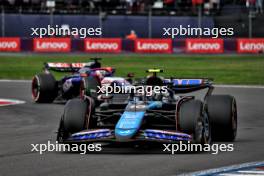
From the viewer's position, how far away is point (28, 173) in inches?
418

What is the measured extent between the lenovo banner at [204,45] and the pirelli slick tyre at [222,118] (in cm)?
3186

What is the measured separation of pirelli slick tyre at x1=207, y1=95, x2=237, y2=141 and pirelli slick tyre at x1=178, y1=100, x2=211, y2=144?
0.96 metres

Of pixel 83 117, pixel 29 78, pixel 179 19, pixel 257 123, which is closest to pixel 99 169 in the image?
pixel 83 117

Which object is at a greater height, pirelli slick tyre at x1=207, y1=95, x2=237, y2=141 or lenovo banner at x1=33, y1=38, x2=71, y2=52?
pirelli slick tyre at x1=207, y1=95, x2=237, y2=141

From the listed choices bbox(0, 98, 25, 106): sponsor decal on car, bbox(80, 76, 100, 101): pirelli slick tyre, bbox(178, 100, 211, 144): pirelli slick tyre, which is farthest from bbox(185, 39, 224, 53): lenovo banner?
bbox(178, 100, 211, 144): pirelli slick tyre

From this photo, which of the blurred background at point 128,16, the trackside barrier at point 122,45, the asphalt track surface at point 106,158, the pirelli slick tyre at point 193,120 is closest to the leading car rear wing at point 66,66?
the asphalt track surface at point 106,158

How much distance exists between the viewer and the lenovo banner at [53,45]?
46344mm

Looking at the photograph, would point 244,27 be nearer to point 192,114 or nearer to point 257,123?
point 257,123

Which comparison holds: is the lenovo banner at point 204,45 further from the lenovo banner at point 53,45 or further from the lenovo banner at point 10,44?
the lenovo banner at point 10,44

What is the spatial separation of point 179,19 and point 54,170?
35.1m

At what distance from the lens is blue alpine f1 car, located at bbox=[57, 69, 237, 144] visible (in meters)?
12.5

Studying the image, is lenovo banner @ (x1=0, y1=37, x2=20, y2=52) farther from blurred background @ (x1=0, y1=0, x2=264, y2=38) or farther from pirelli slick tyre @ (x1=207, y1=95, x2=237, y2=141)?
pirelli slick tyre @ (x1=207, y1=95, x2=237, y2=141)

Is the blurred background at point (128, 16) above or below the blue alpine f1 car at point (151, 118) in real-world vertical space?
below

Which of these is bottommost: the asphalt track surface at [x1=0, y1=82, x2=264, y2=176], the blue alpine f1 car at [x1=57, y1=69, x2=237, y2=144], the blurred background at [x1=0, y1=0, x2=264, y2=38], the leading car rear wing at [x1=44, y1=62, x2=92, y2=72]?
the blurred background at [x1=0, y1=0, x2=264, y2=38]
